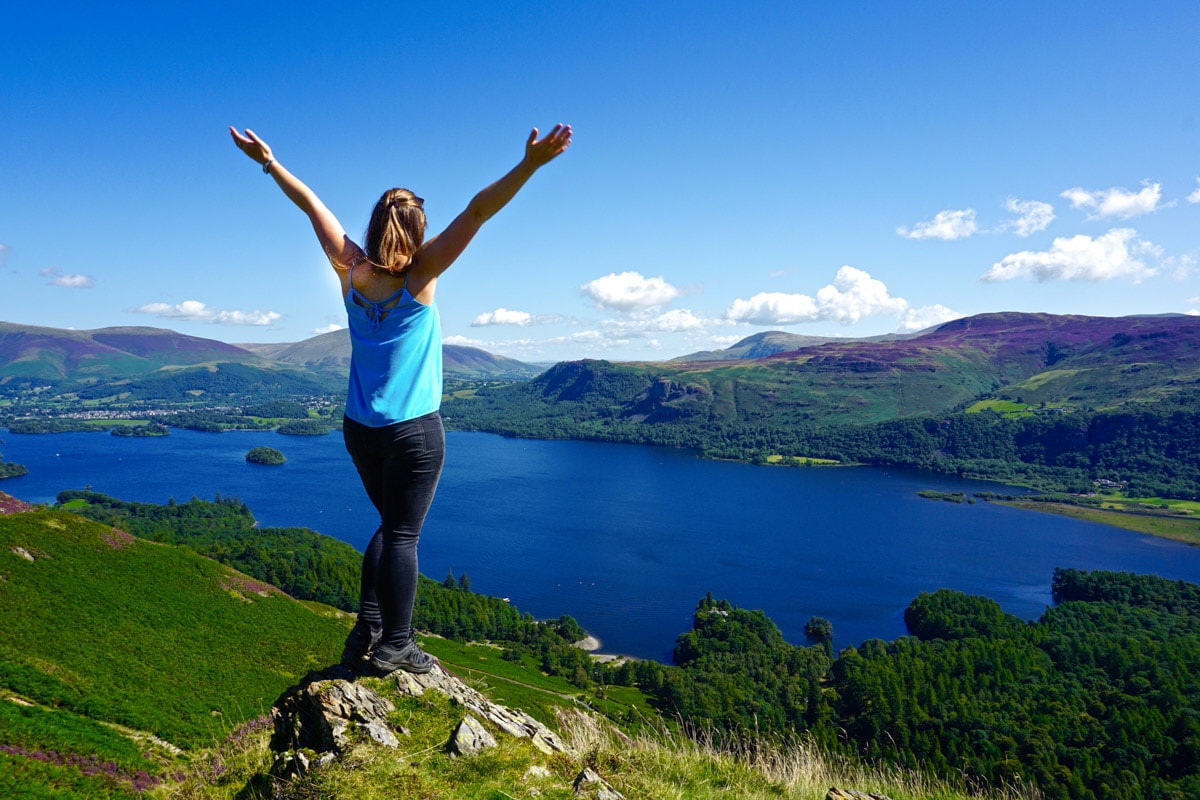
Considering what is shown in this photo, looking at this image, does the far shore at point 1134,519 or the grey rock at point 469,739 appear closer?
the grey rock at point 469,739

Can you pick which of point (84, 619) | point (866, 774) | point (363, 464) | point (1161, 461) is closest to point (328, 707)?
point (363, 464)

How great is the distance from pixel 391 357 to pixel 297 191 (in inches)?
43.2

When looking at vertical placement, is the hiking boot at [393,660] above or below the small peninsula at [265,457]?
above

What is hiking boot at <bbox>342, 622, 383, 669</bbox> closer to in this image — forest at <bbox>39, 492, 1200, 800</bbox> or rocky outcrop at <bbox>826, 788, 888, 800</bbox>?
rocky outcrop at <bbox>826, 788, 888, 800</bbox>

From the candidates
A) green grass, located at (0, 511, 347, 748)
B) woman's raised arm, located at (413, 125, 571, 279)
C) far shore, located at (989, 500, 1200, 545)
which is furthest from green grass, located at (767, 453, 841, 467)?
woman's raised arm, located at (413, 125, 571, 279)

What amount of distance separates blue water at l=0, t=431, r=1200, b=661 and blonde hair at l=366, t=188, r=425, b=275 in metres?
59.7

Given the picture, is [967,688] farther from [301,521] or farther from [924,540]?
[301,521]

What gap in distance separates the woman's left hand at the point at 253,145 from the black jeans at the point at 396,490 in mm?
1476

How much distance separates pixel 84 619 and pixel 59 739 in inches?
838

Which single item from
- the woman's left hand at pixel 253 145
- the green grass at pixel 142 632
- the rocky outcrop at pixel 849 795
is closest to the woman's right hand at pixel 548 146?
the woman's left hand at pixel 253 145

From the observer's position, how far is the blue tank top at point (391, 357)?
310 cm

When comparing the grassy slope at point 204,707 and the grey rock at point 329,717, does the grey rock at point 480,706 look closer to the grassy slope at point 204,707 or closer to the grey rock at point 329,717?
the grassy slope at point 204,707

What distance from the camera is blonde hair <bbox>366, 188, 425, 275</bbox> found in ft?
9.98

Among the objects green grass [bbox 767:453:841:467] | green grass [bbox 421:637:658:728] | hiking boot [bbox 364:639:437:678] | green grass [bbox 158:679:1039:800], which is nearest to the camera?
green grass [bbox 158:679:1039:800]
